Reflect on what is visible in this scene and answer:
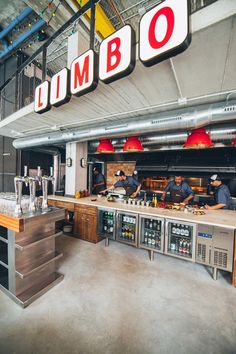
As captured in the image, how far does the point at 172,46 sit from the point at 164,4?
0.47m

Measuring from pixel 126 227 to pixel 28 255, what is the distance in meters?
2.15

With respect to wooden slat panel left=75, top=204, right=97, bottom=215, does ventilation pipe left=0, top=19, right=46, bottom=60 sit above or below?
above

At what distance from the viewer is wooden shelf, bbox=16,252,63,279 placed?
2.17 metres

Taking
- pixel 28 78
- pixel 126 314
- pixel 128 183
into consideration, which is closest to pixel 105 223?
pixel 128 183

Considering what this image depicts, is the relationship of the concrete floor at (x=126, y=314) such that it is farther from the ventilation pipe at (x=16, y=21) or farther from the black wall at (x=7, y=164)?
the ventilation pipe at (x=16, y=21)

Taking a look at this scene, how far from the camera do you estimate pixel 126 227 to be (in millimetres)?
3830

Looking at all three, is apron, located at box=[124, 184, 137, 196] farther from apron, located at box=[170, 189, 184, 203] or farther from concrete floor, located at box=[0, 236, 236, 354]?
concrete floor, located at box=[0, 236, 236, 354]

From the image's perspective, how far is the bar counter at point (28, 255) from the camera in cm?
215

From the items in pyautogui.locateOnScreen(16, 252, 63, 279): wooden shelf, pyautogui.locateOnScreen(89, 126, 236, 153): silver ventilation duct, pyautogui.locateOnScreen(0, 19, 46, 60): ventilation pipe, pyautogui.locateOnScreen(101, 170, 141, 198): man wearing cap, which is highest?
pyautogui.locateOnScreen(0, 19, 46, 60): ventilation pipe

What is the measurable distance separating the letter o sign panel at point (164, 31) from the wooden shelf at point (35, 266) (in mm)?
3040

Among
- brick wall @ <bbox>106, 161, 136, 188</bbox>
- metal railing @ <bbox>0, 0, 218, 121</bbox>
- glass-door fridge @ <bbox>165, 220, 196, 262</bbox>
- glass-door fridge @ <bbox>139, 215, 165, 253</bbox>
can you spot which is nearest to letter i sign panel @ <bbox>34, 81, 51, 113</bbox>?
metal railing @ <bbox>0, 0, 218, 121</bbox>

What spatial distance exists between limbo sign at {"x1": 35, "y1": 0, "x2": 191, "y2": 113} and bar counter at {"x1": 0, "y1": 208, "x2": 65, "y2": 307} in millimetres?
1993

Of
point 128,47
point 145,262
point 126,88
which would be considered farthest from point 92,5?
point 145,262

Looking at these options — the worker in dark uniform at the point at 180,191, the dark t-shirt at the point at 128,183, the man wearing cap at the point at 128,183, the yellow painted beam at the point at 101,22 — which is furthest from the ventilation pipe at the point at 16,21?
the worker in dark uniform at the point at 180,191
